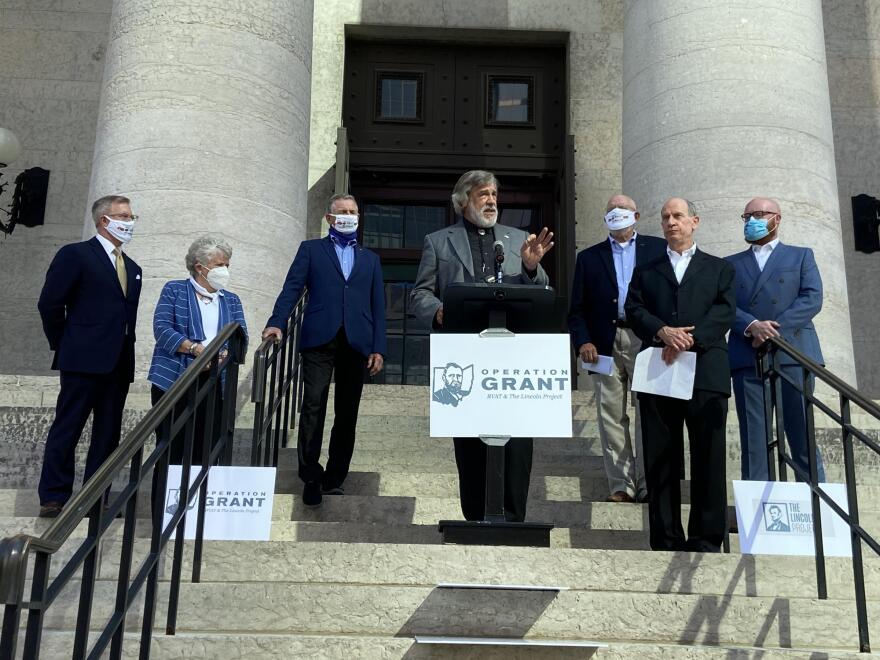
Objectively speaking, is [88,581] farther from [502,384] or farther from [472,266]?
[472,266]

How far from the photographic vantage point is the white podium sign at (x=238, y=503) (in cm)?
520

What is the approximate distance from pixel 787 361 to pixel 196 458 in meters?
3.31

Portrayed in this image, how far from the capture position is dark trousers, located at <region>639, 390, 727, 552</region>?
5.59 m

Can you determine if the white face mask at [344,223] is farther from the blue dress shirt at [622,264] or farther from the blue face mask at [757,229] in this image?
the blue face mask at [757,229]

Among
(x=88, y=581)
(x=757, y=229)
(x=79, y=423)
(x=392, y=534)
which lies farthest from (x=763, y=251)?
(x=88, y=581)

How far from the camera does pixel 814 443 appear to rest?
5461 mm

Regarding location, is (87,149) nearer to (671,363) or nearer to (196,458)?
(196,458)

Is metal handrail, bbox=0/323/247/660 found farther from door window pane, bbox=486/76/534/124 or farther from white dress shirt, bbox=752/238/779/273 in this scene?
door window pane, bbox=486/76/534/124

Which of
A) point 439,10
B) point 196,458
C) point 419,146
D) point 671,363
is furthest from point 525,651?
point 439,10

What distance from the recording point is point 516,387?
516 centimetres

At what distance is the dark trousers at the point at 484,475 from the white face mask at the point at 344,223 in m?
1.72

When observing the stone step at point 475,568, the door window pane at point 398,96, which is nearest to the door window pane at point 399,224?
the door window pane at point 398,96

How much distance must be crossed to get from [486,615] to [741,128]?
517 cm

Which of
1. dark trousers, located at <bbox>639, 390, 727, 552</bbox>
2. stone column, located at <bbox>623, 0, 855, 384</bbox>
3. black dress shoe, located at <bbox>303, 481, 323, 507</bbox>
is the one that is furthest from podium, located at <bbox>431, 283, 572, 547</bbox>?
stone column, located at <bbox>623, 0, 855, 384</bbox>
